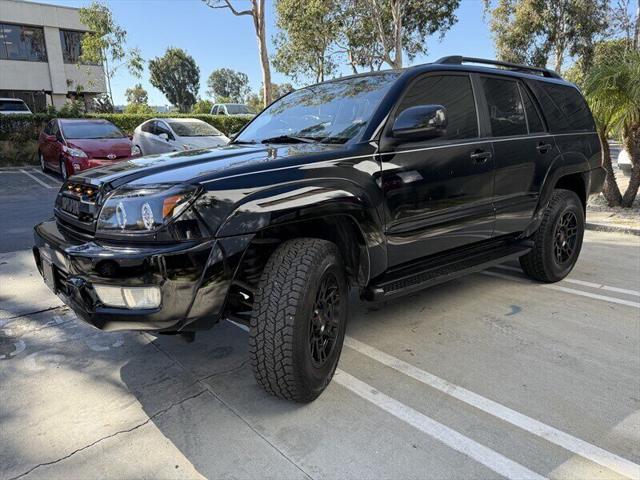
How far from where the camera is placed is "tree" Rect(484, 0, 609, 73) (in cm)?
2205

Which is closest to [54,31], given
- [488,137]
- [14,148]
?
[14,148]

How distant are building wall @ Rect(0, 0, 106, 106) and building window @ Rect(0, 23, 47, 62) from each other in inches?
12.4

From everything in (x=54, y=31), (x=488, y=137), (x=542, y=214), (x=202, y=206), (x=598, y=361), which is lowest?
(x=598, y=361)

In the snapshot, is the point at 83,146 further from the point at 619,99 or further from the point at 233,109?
the point at 233,109

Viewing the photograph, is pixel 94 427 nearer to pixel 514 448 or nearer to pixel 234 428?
pixel 234 428

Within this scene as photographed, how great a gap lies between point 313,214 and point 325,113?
1144mm

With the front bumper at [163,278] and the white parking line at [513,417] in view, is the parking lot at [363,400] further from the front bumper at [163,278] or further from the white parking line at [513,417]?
the front bumper at [163,278]

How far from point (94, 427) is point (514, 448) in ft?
6.86

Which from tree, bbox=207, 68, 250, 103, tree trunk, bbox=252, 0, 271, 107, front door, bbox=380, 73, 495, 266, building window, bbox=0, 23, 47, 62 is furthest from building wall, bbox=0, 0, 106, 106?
tree, bbox=207, 68, 250, 103

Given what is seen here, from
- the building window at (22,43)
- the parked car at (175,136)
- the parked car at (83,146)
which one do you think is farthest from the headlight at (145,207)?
the building window at (22,43)

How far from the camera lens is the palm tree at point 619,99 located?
23.0 ft

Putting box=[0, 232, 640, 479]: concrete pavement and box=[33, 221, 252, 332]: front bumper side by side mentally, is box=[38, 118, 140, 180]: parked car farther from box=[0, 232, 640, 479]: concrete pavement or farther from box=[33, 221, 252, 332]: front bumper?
box=[33, 221, 252, 332]: front bumper

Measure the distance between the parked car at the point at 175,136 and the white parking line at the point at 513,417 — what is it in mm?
7944

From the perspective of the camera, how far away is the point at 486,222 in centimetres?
370
